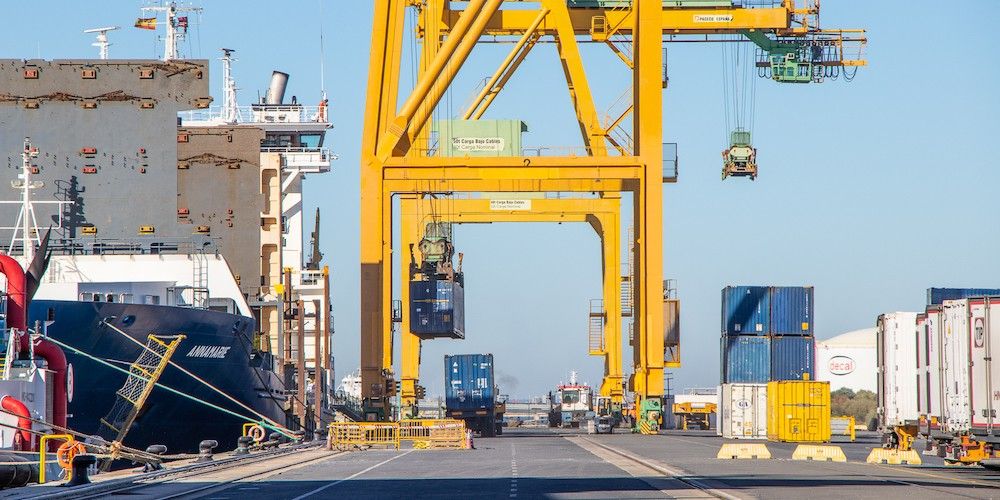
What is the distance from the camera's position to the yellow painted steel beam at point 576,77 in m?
48.1

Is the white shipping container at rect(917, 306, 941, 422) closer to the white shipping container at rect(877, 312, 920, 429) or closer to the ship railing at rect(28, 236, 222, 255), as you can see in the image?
the white shipping container at rect(877, 312, 920, 429)

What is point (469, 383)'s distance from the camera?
57.9 metres

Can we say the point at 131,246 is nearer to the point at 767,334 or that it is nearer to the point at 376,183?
the point at 376,183

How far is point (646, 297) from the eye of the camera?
46875mm

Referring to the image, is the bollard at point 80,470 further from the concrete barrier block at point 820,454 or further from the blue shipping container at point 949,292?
the blue shipping container at point 949,292

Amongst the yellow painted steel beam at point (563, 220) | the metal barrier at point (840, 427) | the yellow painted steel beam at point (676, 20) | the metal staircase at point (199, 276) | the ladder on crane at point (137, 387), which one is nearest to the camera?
the ladder on crane at point (137, 387)

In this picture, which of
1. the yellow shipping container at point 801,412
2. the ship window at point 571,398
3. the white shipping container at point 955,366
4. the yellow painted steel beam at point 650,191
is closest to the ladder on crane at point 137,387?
the yellow painted steel beam at point 650,191

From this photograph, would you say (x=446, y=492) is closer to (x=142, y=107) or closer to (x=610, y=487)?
(x=610, y=487)

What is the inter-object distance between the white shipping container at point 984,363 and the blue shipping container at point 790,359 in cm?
3038

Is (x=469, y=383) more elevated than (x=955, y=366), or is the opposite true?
(x=955, y=366)

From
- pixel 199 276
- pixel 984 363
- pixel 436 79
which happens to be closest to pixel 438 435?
pixel 199 276

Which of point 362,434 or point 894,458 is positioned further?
point 362,434

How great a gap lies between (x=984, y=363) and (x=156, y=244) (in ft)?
82.0

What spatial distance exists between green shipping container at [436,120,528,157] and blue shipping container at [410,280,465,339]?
4.44 m
